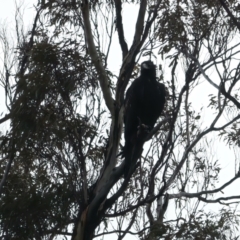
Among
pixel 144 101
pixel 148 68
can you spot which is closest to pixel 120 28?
pixel 148 68

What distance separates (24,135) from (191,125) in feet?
10.3

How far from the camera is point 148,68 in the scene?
6.64 metres

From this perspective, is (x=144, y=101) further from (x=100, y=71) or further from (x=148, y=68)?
(x=100, y=71)

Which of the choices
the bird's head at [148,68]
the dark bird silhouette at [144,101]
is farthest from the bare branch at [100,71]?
the bird's head at [148,68]

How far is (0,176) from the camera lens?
7293mm

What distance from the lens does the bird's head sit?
6.64 metres

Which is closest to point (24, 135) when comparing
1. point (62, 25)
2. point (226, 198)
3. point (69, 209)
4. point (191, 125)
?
point (69, 209)

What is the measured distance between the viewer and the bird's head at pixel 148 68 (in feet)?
21.8

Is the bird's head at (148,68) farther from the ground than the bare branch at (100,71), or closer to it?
farther from the ground

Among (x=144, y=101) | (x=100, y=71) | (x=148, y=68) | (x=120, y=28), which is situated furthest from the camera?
(x=148, y=68)

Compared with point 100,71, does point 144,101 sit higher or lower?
lower

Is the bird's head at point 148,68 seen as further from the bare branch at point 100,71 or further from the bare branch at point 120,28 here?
the bare branch at point 100,71

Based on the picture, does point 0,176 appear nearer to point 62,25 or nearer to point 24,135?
point 24,135

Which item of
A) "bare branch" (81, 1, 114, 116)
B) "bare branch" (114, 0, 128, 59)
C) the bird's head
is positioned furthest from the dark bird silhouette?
"bare branch" (114, 0, 128, 59)
